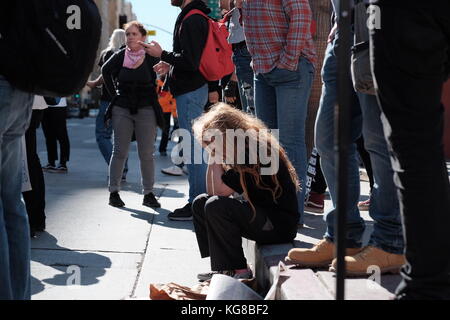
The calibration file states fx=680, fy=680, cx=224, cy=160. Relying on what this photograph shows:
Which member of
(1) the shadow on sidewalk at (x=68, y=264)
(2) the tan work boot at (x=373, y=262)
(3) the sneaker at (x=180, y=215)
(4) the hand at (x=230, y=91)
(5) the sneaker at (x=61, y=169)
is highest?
(4) the hand at (x=230, y=91)

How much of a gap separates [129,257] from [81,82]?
6.08ft

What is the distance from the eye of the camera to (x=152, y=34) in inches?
1697

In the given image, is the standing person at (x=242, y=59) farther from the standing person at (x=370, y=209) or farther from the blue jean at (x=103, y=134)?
the blue jean at (x=103, y=134)

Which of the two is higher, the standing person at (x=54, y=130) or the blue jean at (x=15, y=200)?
the blue jean at (x=15, y=200)

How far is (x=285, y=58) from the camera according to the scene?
14.0ft

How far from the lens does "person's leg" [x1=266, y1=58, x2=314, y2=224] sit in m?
4.33

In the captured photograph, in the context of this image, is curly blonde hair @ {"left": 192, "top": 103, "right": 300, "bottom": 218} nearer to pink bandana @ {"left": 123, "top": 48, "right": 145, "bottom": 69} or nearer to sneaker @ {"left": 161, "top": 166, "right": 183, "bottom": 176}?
pink bandana @ {"left": 123, "top": 48, "right": 145, "bottom": 69}

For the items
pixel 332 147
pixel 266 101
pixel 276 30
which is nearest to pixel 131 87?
pixel 266 101

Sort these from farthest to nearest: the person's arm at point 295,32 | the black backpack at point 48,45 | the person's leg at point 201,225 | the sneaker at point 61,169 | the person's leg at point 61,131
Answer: the person's leg at point 61,131, the sneaker at point 61,169, the person's arm at point 295,32, the person's leg at point 201,225, the black backpack at point 48,45

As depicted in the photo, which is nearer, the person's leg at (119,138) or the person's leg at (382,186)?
the person's leg at (382,186)

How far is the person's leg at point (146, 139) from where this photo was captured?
617 centimetres

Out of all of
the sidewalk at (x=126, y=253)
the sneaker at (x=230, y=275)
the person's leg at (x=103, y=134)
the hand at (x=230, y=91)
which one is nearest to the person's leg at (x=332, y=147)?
the sidewalk at (x=126, y=253)

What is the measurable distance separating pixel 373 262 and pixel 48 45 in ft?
5.21

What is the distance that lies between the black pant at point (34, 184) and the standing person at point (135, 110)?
4.50 feet
